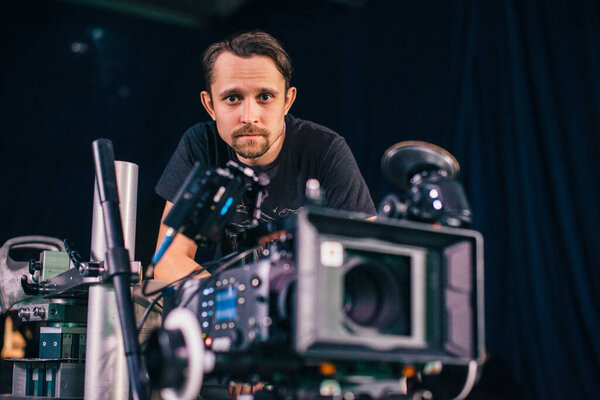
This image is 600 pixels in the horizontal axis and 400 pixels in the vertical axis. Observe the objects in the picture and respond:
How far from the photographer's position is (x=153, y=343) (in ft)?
3.23

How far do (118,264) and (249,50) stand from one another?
0.93 metres

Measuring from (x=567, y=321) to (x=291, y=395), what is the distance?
161 cm

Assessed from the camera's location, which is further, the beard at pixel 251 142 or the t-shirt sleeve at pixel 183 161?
the t-shirt sleeve at pixel 183 161

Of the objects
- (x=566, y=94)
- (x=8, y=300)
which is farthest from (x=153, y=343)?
(x=566, y=94)

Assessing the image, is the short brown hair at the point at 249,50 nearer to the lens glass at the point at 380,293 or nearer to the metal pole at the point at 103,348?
the metal pole at the point at 103,348

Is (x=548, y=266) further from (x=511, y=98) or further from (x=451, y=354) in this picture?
(x=451, y=354)

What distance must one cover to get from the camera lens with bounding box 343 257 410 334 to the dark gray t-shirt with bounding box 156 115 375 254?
91 centimetres

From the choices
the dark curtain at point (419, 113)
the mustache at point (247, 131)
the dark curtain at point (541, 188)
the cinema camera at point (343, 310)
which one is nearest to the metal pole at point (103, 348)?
the cinema camera at point (343, 310)

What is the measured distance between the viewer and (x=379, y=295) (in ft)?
3.32

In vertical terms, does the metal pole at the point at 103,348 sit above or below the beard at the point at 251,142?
below

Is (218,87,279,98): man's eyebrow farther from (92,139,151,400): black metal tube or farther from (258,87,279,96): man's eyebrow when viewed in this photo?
(92,139,151,400): black metal tube

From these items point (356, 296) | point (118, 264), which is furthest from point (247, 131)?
Result: point (356, 296)

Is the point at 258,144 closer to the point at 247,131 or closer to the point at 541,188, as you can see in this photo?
the point at 247,131

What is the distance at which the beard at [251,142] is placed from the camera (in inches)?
71.3
